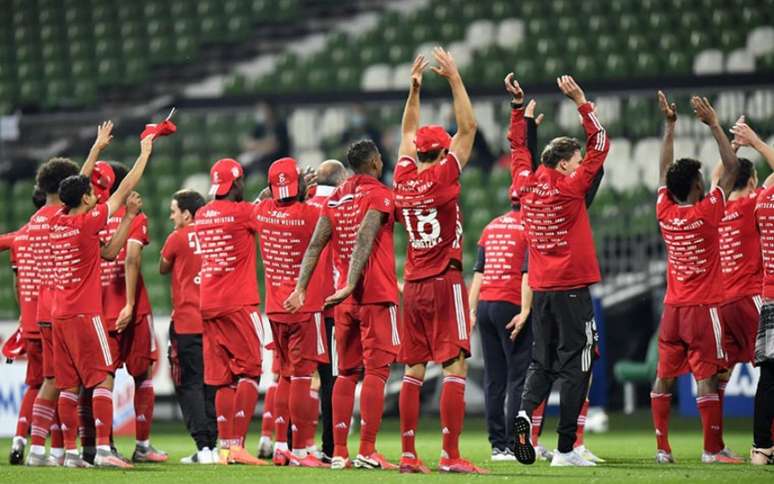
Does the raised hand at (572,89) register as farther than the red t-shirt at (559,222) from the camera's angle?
No

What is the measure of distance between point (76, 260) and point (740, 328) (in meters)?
5.15

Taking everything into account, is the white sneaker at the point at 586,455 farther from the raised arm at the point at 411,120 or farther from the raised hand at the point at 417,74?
the raised hand at the point at 417,74

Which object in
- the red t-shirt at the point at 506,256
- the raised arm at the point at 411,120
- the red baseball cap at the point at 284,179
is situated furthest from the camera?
the red t-shirt at the point at 506,256

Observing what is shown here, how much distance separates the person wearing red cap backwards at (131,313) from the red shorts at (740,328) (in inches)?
185

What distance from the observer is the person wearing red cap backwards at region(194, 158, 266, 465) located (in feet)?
35.8

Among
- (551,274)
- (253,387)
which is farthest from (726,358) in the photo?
(253,387)

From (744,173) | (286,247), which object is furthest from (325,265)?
(744,173)

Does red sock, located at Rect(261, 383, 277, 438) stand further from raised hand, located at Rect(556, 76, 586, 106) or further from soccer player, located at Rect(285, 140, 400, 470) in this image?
raised hand, located at Rect(556, 76, 586, 106)

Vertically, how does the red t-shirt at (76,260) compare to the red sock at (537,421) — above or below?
→ above

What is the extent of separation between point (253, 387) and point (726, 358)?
3.69m

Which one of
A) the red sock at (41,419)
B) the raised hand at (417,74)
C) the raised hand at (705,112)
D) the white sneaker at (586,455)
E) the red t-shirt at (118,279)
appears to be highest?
the raised hand at (417,74)

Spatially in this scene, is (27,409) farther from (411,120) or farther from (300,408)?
(411,120)

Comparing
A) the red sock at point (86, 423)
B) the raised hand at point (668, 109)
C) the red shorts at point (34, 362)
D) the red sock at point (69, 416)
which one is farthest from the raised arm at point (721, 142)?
the red shorts at point (34, 362)

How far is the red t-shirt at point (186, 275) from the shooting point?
38.0 feet
